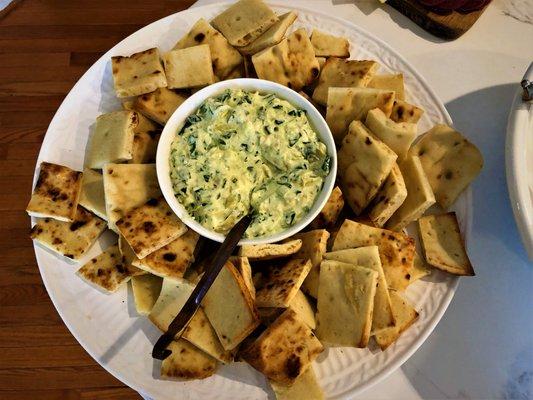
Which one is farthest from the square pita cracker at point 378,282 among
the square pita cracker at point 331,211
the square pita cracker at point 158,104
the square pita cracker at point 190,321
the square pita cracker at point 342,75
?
the square pita cracker at point 158,104

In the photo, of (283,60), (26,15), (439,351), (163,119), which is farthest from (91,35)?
(439,351)

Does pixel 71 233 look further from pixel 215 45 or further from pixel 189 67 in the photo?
pixel 215 45

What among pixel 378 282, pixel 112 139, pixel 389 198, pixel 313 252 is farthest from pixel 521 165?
pixel 112 139

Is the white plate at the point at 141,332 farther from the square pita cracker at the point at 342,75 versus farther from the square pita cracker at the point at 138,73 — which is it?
the square pita cracker at the point at 342,75

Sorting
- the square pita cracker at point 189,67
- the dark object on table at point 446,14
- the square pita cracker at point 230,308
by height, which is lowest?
the square pita cracker at point 230,308

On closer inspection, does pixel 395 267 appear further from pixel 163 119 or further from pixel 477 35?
pixel 477 35

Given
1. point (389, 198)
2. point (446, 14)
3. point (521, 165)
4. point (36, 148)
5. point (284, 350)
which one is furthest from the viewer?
point (36, 148)
